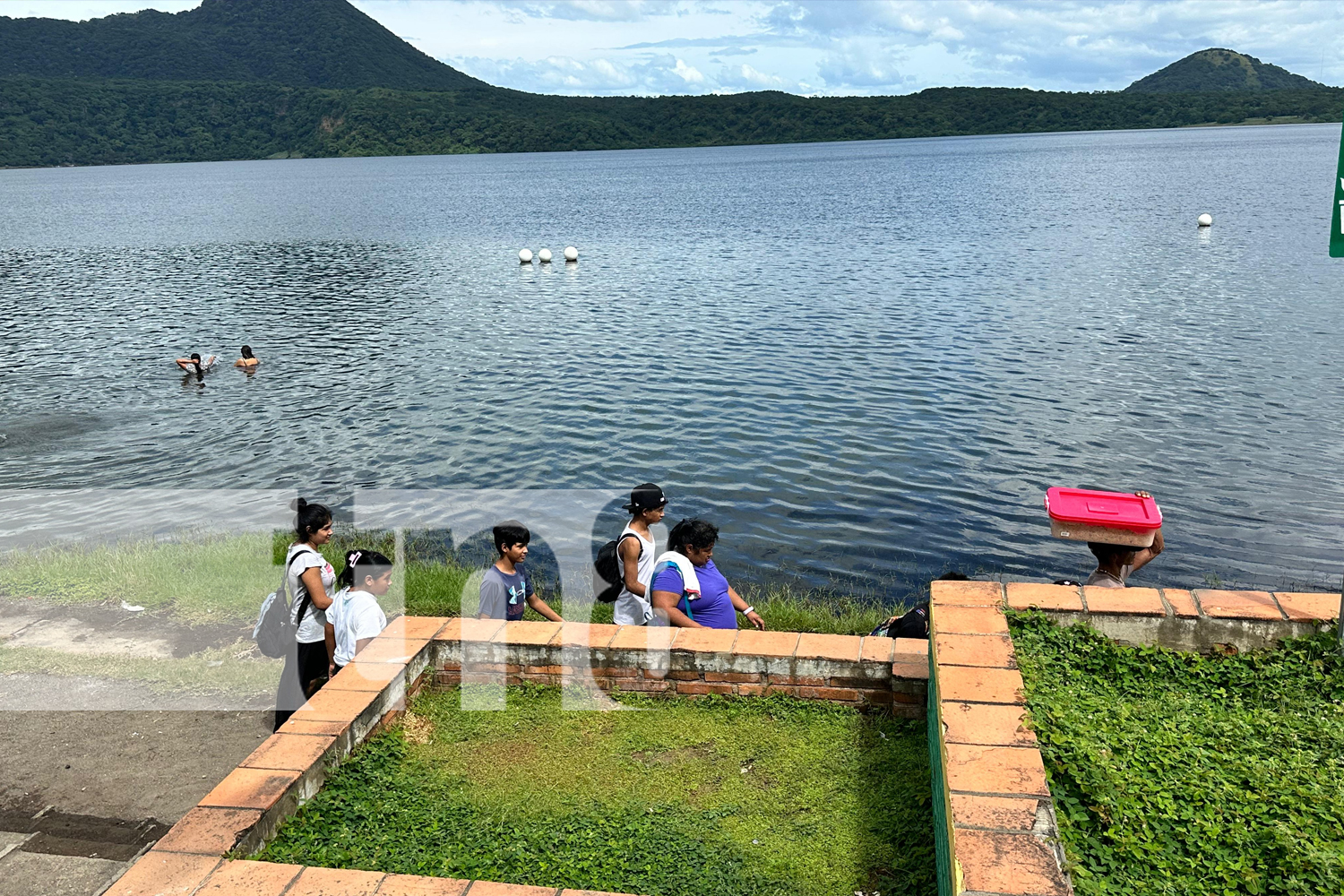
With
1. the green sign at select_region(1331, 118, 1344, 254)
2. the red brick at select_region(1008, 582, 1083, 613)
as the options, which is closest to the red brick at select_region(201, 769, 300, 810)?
the red brick at select_region(1008, 582, 1083, 613)

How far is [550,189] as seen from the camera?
9800cm

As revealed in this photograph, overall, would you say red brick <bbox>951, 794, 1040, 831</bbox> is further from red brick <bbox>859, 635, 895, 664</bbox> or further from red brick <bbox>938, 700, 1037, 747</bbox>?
red brick <bbox>859, 635, 895, 664</bbox>

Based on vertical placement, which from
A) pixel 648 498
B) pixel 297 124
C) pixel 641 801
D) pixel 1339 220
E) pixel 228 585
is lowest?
pixel 228 585

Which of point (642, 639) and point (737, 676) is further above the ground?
point (642, 639)

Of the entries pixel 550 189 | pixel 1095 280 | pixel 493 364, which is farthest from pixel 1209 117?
pixel 493 364

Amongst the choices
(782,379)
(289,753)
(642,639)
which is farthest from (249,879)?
(782,379)

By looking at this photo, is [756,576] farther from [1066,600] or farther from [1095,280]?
[1095,280]

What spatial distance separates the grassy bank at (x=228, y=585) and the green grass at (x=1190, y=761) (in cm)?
382

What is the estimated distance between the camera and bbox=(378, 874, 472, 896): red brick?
3.78m

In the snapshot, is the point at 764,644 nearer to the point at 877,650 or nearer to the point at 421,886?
the point at 877,650

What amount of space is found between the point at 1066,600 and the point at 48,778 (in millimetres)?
5996

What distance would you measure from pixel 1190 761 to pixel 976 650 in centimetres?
103

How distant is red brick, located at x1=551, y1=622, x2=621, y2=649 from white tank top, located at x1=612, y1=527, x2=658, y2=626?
0.85 meters

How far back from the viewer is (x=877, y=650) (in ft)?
18.8
